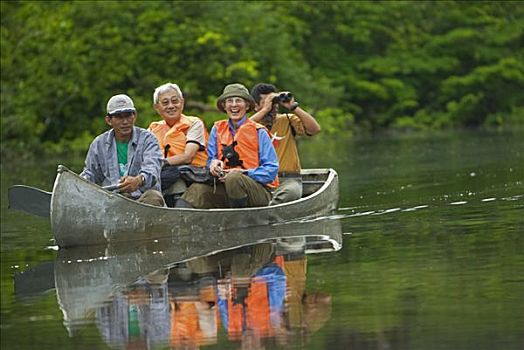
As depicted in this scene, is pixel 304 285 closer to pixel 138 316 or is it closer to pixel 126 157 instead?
pixel 138 316

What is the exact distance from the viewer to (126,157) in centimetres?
1210

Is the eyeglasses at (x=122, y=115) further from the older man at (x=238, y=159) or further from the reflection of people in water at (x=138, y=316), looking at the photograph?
the reflection of people in water at (x=138, y=316)

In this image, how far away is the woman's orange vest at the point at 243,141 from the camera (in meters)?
12.5

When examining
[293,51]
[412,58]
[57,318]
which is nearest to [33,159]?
[293,51]

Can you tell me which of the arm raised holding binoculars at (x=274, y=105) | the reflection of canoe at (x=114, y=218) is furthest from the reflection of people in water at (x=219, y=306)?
the arm raised holding binoculars at (x=274, y=105)

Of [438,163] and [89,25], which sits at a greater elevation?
[89,25]

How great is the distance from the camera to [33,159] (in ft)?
112

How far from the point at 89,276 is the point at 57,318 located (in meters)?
2.14

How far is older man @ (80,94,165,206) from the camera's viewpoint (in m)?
11.9

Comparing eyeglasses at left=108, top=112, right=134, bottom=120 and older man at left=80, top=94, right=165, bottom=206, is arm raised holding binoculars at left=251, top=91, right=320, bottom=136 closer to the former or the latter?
older man at left=80, top=94, right=165, bottom=206

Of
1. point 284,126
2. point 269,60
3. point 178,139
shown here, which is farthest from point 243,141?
point 269,60

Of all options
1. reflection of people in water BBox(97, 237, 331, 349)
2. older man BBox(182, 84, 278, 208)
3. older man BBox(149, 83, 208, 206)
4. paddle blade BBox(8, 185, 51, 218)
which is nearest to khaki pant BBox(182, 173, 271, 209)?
older man BBox(182, 84, 278, 208)

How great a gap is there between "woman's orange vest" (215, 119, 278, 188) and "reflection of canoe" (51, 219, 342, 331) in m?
0.56

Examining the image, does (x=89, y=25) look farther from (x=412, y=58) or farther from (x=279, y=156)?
(x=279, y=156)
